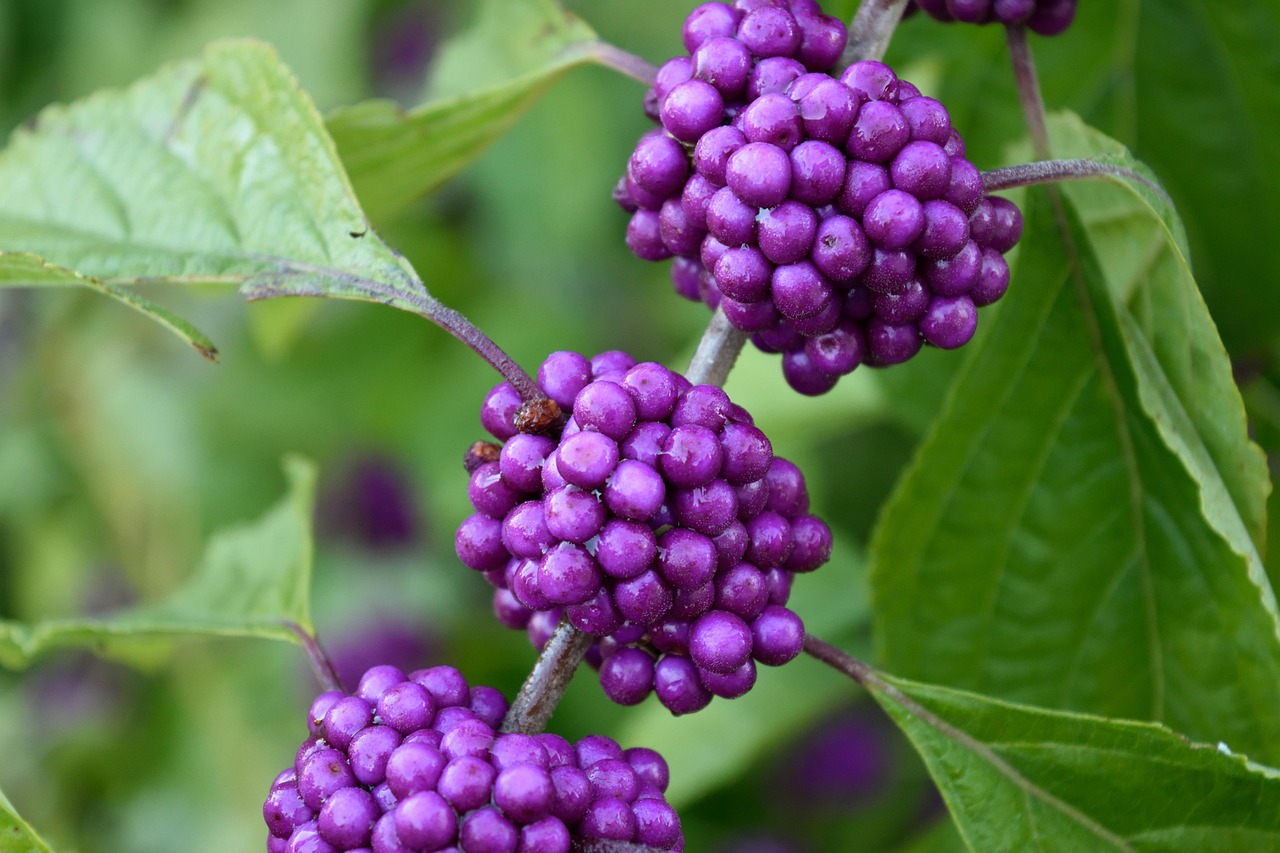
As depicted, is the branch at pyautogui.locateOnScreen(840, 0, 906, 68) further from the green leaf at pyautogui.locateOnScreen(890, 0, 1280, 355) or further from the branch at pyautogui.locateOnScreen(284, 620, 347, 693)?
the branch at pyautogui.locateOnScreen(284, 620, 347, 693)

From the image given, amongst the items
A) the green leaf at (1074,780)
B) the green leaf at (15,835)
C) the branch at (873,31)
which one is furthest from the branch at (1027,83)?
the green leaf at (15,835)

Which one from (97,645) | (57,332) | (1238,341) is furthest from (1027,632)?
(57,332)

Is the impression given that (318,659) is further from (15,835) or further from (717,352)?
(717,352)

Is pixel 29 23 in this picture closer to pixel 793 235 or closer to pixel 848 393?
pixel 848 393

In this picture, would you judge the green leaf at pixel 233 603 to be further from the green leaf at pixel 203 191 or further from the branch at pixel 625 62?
the branch at pixel 625 62

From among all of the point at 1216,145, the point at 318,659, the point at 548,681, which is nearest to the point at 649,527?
the point at 548,681
